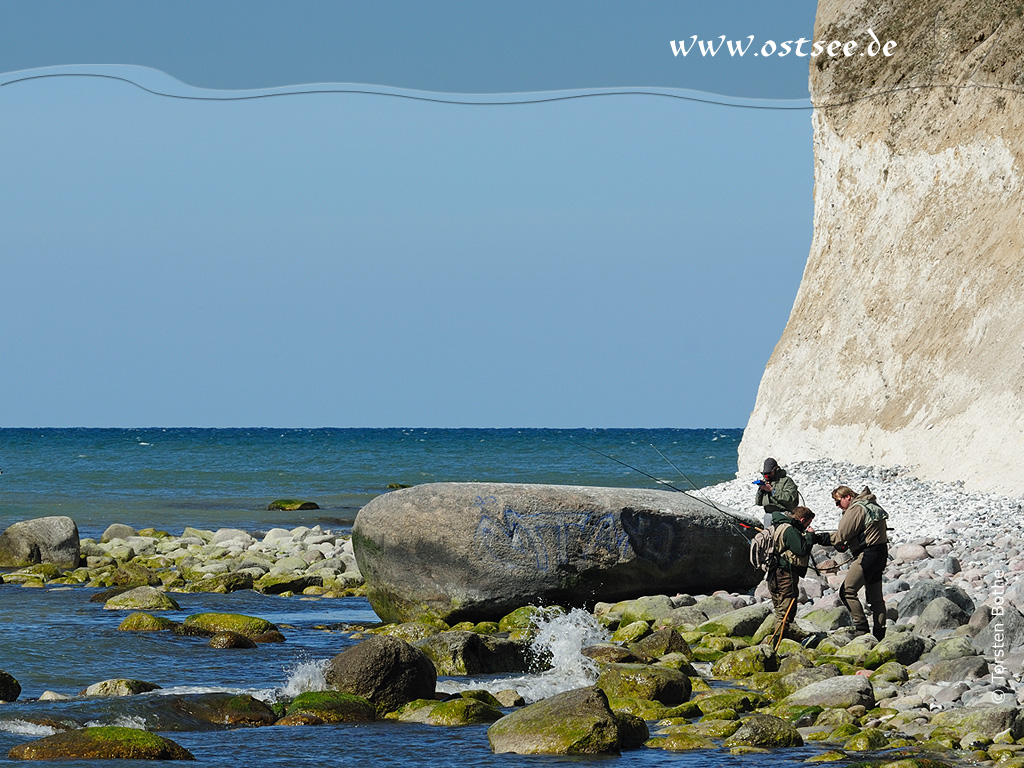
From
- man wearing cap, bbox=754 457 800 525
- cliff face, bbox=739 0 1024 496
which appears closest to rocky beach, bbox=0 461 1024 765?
man wearing cap, bbox=754 457 800 525

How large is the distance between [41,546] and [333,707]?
41.7 ft

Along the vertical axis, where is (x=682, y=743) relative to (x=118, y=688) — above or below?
below

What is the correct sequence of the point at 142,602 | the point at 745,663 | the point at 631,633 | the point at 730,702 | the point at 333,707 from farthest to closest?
the point at 142,602 < the point at 631,633 < the point at 745,663 < the point at 333,707 < the point at 730,702

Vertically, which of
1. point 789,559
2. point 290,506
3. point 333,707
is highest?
point 789,559

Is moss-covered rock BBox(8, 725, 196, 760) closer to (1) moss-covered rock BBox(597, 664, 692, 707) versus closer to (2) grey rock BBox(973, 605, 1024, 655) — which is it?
(1) moss-covered rock BBox(597, 664, 692, 707)

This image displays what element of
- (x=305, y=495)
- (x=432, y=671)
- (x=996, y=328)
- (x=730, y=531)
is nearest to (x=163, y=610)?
(x=432, y=671)

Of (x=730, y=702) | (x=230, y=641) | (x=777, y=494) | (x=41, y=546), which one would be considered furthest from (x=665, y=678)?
(x=41, y=546)

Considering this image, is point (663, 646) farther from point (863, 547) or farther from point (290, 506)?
point (290, 506)

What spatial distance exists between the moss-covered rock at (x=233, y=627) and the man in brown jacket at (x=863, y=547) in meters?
6.37

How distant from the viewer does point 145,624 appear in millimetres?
13844

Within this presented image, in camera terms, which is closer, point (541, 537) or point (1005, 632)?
point (1005, 632)

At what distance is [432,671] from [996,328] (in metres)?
16.6

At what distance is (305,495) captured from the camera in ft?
133

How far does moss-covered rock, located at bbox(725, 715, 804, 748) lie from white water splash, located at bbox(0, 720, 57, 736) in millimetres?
5197
